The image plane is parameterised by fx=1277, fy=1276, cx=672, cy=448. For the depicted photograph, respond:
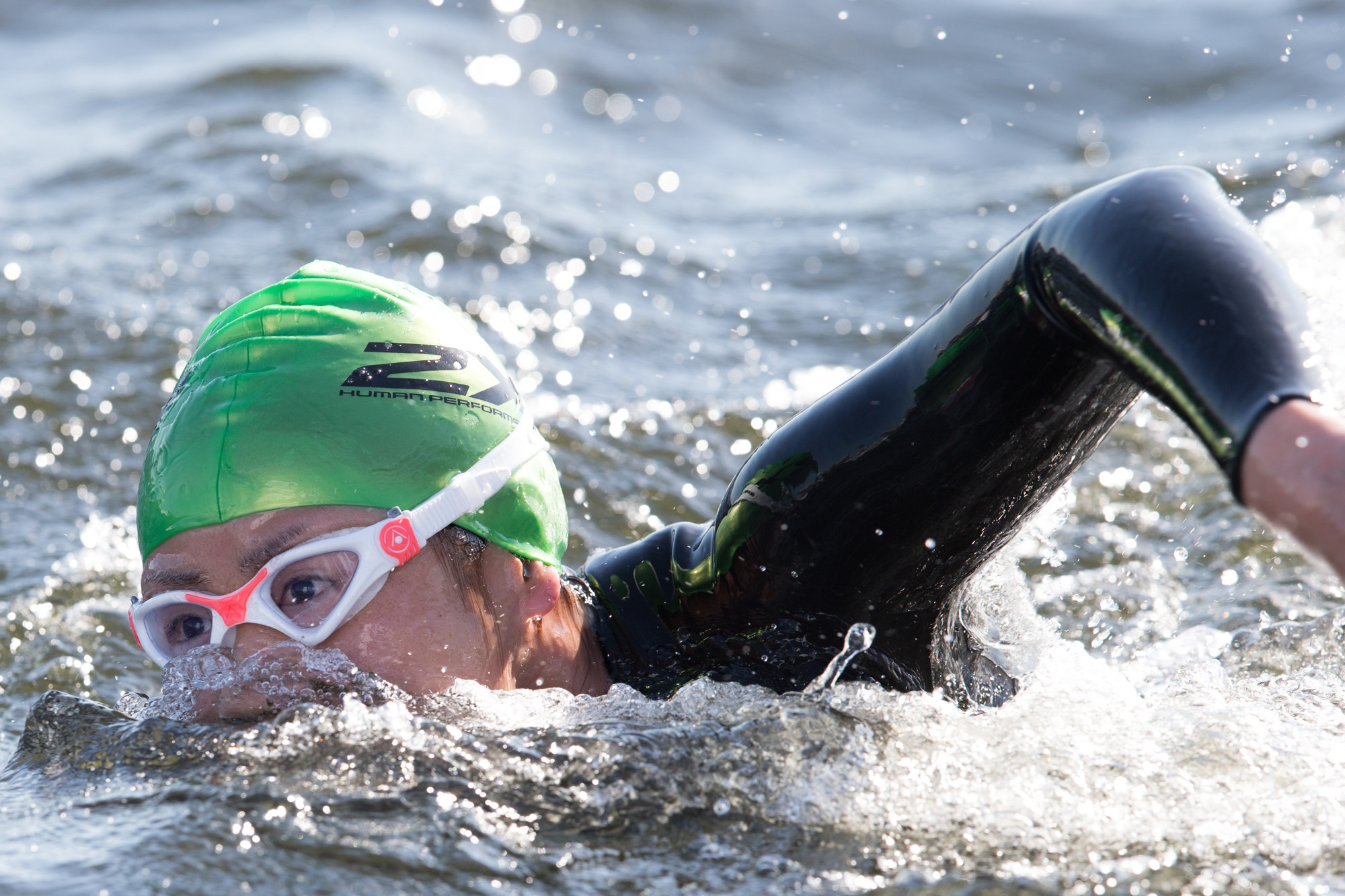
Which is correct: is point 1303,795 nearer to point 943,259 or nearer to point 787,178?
point 943,259

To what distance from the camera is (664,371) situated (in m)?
7.09

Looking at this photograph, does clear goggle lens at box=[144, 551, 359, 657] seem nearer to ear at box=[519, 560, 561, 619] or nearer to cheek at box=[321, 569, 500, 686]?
cheek at box=[321, 569, 500, 686]

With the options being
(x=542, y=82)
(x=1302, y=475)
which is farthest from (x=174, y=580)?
(x=542, y=82)

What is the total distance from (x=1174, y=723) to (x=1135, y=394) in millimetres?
777

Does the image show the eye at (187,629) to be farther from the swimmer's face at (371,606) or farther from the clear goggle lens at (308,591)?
the clear goggle lens at (308,591)

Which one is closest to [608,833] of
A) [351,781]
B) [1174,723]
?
[351,781]

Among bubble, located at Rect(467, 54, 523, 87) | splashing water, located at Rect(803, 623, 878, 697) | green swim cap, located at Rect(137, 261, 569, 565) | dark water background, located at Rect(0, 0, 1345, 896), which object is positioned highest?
green swim cap, located at Rect(137, 261, 569, 565)

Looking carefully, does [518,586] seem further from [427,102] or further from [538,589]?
[427,102]

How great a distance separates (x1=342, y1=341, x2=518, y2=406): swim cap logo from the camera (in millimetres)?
3018

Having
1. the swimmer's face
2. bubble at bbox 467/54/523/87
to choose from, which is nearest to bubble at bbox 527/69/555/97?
bubble at bbox 467/54/523/87

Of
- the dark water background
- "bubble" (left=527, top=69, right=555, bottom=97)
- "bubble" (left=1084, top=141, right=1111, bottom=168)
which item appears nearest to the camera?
the dark water background

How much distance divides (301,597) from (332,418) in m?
0.42

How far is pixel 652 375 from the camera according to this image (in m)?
7.02

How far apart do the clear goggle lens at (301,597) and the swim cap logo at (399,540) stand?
0.07 m
